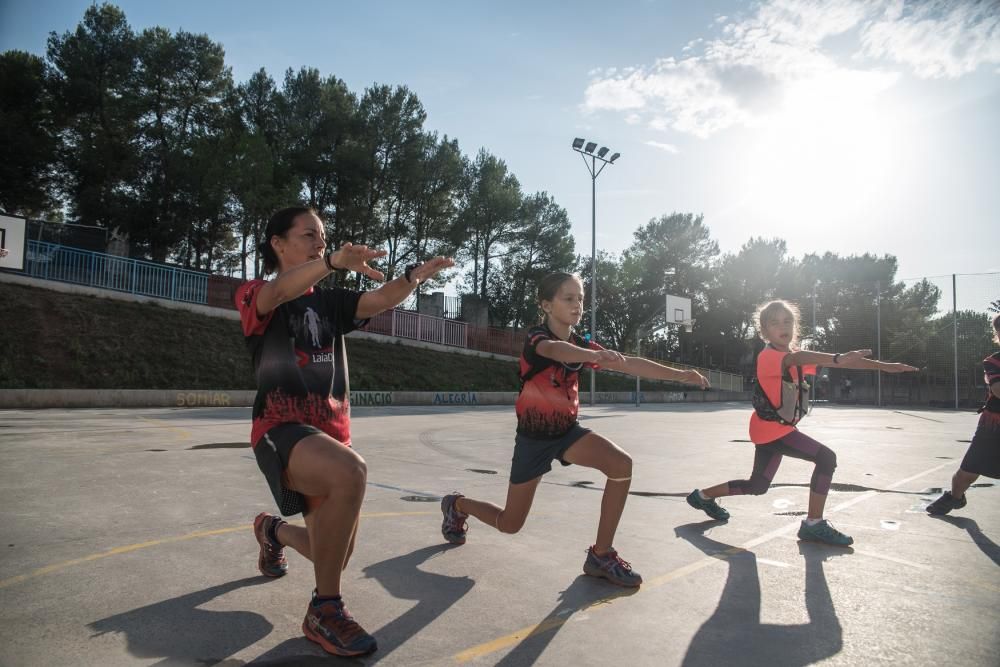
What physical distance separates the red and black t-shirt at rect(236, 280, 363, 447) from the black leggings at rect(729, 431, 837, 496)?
3266 mm

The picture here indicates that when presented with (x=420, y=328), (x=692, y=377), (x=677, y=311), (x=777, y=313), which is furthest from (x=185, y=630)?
(x=677, y=311)

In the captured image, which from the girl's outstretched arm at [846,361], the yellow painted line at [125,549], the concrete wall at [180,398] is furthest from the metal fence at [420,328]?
the girl's outstretched arm at [846,361]

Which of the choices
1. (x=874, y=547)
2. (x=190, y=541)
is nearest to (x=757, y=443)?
(x=874, y=547)

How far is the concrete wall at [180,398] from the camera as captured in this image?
52.9 feet

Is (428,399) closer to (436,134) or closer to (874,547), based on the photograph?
(436,134)

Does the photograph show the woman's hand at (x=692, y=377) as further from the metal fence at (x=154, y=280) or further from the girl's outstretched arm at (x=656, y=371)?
the metal fence at (x=154, y=280)

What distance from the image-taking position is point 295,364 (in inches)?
108

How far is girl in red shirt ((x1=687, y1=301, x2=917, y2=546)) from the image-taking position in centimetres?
439

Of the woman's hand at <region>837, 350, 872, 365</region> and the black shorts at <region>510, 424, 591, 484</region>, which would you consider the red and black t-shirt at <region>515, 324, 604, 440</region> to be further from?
the woman's hand at <region>837, 350, 872, 365</region>

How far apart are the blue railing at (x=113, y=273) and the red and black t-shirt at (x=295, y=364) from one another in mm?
22658

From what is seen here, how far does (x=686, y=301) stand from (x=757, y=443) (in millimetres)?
36337

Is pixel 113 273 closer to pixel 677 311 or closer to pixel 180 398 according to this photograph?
pixel 180 398

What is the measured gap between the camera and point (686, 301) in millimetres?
39812

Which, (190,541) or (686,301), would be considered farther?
(686,301)
